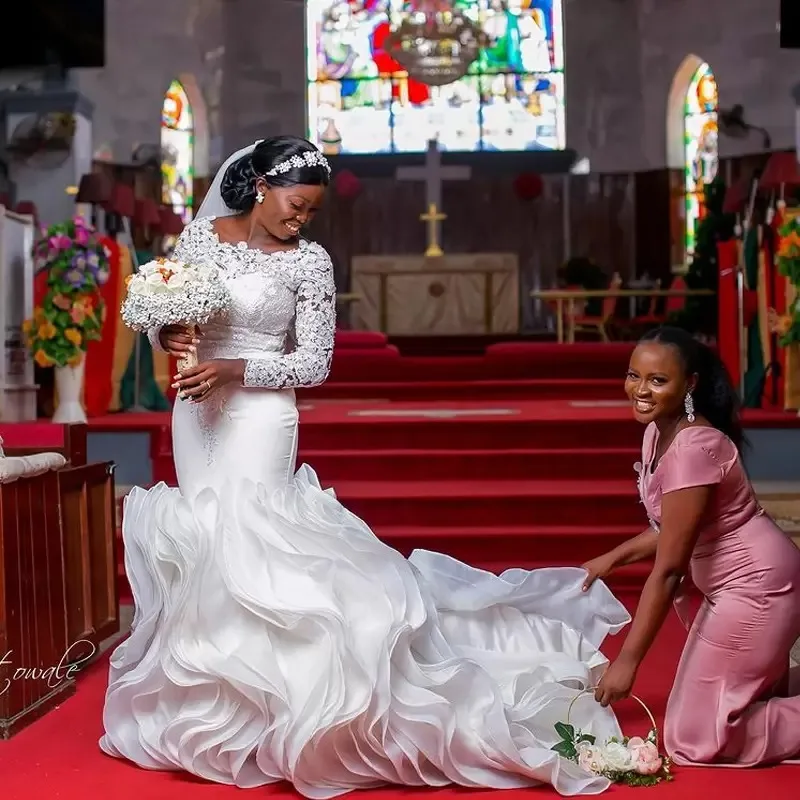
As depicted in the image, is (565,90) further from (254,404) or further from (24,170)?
(254,404)

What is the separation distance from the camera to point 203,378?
3117 mm

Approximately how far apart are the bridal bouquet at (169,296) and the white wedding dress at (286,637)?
0.57 feet

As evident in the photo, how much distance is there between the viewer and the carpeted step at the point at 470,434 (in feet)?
23.1

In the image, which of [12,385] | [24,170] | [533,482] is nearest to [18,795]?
[533,482]

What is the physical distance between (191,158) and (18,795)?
44.3ft

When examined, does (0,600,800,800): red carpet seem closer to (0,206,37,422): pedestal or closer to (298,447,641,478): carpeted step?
(298,447,641,478): carpeted step

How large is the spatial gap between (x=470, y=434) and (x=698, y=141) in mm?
9740

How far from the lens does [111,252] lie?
9289mm

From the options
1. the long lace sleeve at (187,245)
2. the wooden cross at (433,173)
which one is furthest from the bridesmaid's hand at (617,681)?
the wooden cross at (433,173)

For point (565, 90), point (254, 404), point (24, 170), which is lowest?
point (254, 404)

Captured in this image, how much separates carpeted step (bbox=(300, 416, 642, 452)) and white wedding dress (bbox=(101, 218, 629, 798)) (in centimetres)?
350

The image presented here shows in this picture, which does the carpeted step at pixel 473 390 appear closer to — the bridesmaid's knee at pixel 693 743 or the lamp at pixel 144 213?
the lamp at pixel 144 213

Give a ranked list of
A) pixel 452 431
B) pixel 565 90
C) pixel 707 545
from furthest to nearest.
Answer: pixel 565 90, pixel 452 431, pixel 707 545


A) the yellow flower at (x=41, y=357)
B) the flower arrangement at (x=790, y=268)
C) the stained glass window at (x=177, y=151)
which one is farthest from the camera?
the stained glass window at (x=177, y=151)
